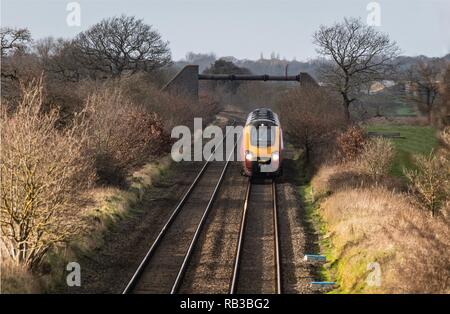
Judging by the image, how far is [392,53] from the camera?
146 feet

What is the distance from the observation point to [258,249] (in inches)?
722

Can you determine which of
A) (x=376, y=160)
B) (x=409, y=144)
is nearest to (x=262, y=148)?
(x=376, y=160)

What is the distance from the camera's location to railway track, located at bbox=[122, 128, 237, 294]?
15.0m

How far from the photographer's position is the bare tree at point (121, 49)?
59062 millimetres

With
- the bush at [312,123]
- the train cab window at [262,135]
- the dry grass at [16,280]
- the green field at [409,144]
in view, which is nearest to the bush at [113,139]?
the train cab window at [262,135]

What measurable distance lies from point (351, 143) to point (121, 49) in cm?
3639

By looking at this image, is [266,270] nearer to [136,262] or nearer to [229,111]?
[136,262]

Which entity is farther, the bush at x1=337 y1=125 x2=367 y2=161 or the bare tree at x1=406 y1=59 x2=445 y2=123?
the bare tree at x1=406 y1=59 x2=445 y2=123

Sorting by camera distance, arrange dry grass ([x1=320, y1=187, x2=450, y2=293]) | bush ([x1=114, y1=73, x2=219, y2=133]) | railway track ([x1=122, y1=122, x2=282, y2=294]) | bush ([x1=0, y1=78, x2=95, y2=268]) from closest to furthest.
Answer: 1. dry grass ([x1=320, y1=187, x2=450, y2=293])
2. bush ([x1=0, y1=78, x2=95, y2=268])
3. railway track ([x1=122, y1=122, x2=282, y2=294])
4. bush ([x1=114, y1=73, x2=219, y2=133])

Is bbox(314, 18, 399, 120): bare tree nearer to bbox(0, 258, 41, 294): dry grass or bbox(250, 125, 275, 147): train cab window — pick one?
bbox(250, 125, 275, 147): train cab window

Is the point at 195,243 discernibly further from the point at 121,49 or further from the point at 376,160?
the point at 121,49

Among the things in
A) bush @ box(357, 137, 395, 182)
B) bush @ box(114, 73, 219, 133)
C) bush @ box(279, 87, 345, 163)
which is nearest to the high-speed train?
bush @ box(357, 137, 395, 182)

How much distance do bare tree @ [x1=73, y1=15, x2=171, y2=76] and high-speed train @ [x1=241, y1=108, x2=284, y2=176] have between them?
108ft

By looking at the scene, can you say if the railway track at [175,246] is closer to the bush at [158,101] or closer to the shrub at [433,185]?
the shrub at [433,185]
